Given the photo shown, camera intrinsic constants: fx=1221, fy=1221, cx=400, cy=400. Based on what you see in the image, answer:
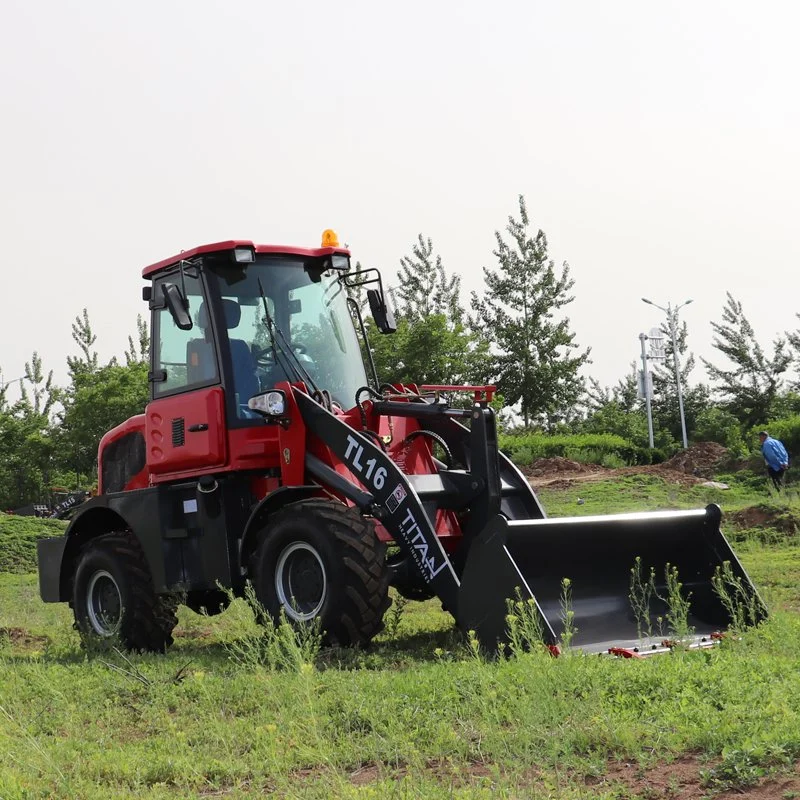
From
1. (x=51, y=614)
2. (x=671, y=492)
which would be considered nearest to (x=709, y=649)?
(x=51, y=614)

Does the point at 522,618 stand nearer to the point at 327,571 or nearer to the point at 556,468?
the point at 327,571

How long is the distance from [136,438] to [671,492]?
1846 centimetres

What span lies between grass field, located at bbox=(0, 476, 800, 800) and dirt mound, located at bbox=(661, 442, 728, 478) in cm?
2518

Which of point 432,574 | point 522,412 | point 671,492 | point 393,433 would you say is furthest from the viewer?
point 522,412

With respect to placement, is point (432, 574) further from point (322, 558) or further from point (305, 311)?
point (305, 311)

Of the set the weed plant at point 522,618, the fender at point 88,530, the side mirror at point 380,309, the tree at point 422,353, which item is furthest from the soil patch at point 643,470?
the weed plant at point 522,618

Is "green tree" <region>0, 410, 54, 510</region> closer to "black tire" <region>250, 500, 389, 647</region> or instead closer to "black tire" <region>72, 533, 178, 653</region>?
"black tire" <region>72, 533, 178, 653</region>

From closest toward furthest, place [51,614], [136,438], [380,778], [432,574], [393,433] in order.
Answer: [380,778]
[432,574]
[393,433]
[136,438]
[51,614]

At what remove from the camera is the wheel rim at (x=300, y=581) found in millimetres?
8570

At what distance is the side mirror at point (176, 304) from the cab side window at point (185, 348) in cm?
19

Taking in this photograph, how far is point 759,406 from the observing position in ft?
144

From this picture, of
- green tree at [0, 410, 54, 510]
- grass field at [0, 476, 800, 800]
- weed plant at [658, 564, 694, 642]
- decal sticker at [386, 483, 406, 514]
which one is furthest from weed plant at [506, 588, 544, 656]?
green tree at [0, 410, 54, 510]

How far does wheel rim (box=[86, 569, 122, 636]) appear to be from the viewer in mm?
10438

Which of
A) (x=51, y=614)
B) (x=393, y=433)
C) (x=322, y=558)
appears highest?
(x=393, y=433)
